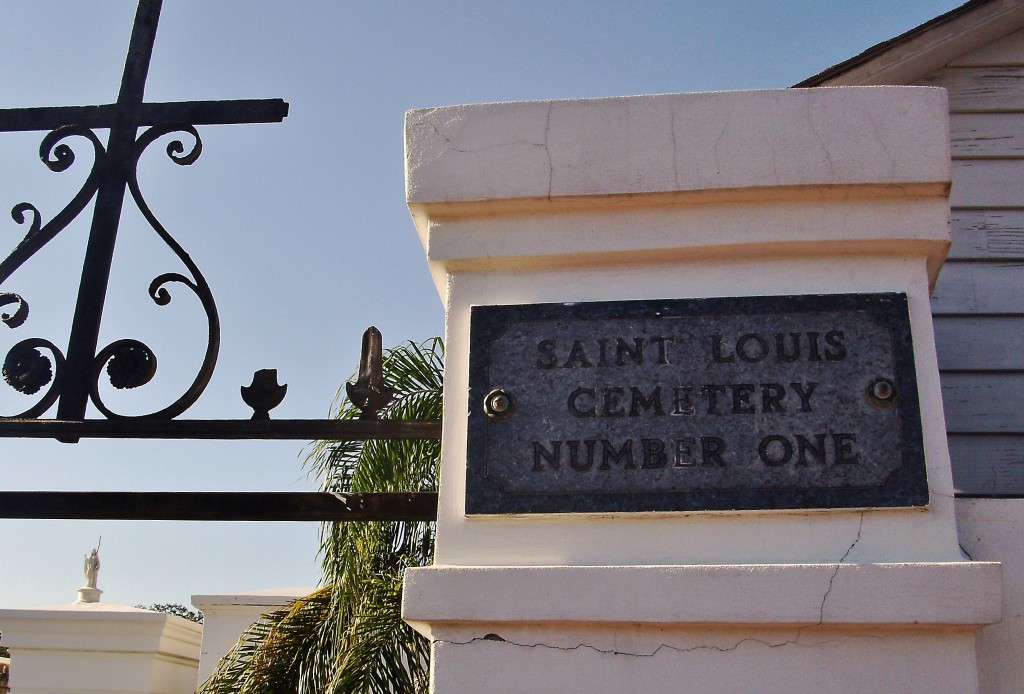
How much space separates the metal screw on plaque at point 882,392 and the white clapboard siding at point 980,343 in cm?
160

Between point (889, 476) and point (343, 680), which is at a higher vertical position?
point (889, 476)

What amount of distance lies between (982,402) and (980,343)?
22 centimetres

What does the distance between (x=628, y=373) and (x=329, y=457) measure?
14.2 feet

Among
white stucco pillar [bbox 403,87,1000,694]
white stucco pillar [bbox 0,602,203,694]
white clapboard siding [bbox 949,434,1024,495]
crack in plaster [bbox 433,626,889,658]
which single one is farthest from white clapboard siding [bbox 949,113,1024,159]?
white stucco pillar [bbox 0,602,203,694]

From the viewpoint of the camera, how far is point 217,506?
2.96 m

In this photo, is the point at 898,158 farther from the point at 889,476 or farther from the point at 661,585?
the point at 661,585

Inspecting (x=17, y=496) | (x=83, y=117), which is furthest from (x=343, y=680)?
(x=83, y=117)

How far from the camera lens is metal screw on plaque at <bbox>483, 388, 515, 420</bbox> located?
2.56 metres

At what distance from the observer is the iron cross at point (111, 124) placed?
3.22 meters

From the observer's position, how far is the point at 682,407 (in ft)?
8.24

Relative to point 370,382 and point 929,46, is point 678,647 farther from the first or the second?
point 929,46

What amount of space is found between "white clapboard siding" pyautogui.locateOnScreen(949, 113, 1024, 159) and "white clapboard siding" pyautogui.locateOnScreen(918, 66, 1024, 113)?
0.05 meters

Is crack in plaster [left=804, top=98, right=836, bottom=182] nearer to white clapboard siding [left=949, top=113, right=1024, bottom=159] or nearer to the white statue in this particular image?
A: white clapboard siding [left=949, top=113, right=1024, bottom=159]

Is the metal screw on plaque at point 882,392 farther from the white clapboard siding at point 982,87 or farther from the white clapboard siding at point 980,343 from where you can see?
the white clapboard siding at point 982,87
